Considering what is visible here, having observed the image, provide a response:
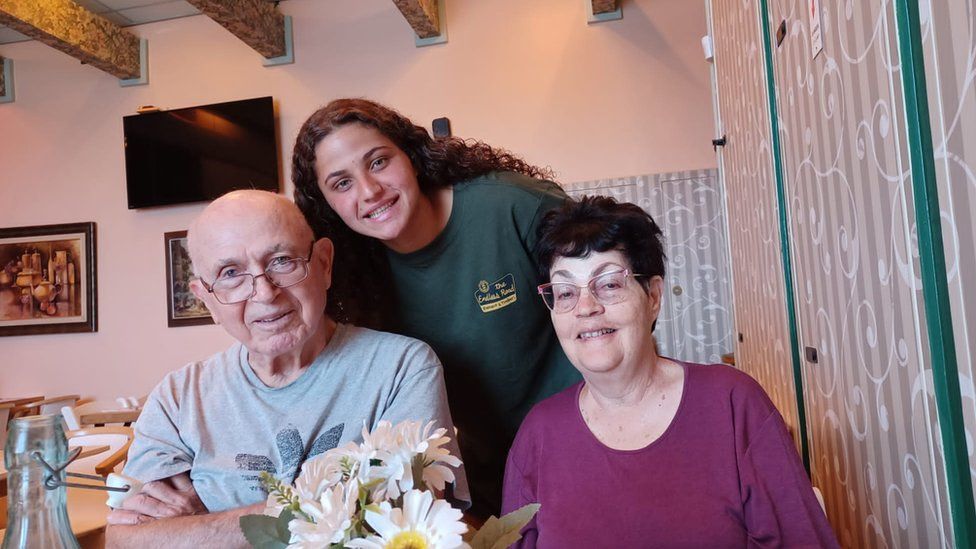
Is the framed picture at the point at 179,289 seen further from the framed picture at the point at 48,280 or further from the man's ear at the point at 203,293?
the man's ear at the point at 203,293

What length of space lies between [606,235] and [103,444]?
2.79 metres

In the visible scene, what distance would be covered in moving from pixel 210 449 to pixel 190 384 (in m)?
0.18

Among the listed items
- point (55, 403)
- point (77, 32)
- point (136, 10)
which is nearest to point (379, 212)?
point (77, 32)

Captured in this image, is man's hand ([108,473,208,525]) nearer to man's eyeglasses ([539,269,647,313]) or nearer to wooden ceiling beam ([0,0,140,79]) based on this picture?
man's eyeglasses ([539,269,647,313])

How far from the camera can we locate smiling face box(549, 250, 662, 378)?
4.23 feet

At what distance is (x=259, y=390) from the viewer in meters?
1.43

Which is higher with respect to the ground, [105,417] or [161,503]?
[161,503]

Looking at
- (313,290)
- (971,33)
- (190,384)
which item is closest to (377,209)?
(313,290)

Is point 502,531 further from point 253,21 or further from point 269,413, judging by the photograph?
point 253,21

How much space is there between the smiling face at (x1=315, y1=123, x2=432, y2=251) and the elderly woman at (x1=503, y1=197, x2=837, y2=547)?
16.2 inches

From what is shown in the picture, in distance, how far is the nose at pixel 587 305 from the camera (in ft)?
4.24

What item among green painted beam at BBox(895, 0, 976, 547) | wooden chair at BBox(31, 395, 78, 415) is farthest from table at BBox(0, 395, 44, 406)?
green painted beam at BBox(895, 0, 976, 547)

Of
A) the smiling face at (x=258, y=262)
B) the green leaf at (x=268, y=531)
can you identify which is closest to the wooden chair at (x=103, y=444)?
the smiling face at (x=258, y=262)

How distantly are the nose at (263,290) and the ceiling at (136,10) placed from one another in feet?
16.3
